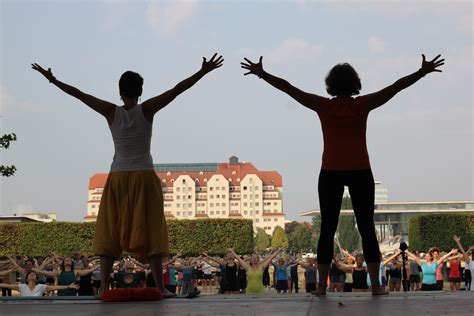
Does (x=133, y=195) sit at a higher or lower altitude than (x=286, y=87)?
lower

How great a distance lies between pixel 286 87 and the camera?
6555 millimetres

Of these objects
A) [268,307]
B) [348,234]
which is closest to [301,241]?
[348,234]

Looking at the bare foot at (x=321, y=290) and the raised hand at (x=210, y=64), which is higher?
the raised hand at (x=210, y=64)

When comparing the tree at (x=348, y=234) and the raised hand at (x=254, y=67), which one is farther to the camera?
the tree at (x=348, y=234)

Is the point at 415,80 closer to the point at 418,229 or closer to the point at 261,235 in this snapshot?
the point at 418,229

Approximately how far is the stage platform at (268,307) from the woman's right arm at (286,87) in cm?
150

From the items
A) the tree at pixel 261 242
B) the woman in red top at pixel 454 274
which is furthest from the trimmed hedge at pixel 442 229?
the tree at pixel 261 242

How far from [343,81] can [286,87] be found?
460 millimetres

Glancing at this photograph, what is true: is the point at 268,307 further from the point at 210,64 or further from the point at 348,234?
the point at 348,234

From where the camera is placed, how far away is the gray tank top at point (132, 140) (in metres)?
6.47

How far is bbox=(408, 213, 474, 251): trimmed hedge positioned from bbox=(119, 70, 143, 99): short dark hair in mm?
46801

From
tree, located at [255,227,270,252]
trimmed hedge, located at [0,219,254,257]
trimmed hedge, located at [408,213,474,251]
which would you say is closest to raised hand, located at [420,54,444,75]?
trimmed hedge, located at [408,213,474,251]

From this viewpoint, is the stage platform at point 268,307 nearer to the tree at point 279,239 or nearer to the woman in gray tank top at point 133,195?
the woman in gray tank top at point 133,195

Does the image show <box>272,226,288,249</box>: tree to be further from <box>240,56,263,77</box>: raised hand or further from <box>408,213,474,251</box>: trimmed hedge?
<box>240,56,263,77</box>: raised hand
